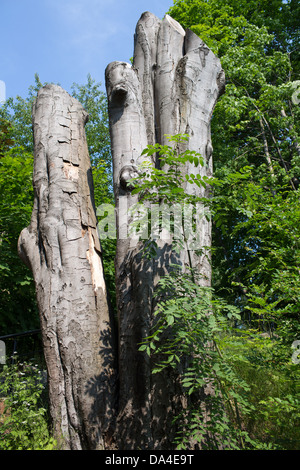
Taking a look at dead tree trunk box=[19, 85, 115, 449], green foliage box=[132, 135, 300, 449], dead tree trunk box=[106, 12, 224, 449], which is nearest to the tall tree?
dead tree trunk box=[106, 12, 224, 449]

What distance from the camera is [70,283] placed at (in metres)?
3.09

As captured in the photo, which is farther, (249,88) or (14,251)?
(249,88)

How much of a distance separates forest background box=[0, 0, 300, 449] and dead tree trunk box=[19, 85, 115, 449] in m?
1.21

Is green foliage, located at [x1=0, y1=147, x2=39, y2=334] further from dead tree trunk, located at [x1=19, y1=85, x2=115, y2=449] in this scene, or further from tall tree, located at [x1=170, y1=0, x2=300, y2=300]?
tall tree, located at [x1=170, y1=0, x2=300, y2=300]

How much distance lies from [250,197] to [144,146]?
4.27 feet

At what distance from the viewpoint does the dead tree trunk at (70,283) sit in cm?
271

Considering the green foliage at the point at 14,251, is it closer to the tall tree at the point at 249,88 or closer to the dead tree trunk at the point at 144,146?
the dead tree trunk at the point at 144,146

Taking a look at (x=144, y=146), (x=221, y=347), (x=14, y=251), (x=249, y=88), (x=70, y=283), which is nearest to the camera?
(x=221, y=347)

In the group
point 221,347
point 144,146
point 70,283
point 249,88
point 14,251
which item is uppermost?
point 249,88

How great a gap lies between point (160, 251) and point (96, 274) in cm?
81

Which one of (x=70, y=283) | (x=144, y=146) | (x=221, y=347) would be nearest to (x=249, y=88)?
(x=144, y=146)

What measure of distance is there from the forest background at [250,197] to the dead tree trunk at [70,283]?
1.21 metres

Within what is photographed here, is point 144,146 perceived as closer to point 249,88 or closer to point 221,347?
point 221,347
